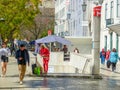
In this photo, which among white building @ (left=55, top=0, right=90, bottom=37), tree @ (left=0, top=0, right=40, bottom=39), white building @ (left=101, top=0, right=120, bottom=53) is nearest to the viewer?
white building @ (left=101, top=0, right=120, bottom=53)

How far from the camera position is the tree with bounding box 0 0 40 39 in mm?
40594

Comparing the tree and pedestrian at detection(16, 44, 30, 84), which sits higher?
the tree

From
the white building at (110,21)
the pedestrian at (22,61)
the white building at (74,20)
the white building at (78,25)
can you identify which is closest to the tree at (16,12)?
the white building at (110,21)

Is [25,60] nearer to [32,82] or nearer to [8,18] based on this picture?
[32,82]

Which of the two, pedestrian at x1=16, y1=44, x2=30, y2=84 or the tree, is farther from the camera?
the tree

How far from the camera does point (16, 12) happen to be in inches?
1647

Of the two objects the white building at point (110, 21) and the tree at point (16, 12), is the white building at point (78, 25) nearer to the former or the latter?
the white building at point (110, 21)

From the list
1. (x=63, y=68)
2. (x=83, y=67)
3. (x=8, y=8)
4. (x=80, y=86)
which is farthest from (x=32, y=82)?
(x=8, y=8)

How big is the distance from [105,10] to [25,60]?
29479 millimetres

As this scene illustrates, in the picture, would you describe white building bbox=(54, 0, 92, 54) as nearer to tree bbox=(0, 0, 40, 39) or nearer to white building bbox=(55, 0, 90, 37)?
white building bbox=(55, 0, 90, 37)

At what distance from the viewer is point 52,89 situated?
15547 mm

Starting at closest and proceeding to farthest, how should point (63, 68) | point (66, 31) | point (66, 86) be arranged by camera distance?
point (66, 86)
point (63, 68)
point (66, 31)

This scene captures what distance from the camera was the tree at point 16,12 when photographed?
133 feet

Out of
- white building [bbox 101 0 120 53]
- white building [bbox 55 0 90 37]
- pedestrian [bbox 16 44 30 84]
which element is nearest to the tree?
white building [bbox 101 0 120 53]
